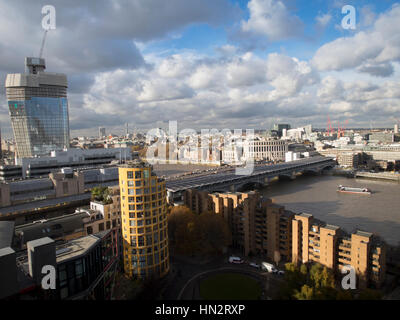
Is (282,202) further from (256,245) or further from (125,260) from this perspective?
(125,260)

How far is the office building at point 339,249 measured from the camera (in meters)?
7.94

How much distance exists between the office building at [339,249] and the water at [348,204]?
445 cm

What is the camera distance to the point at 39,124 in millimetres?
35094

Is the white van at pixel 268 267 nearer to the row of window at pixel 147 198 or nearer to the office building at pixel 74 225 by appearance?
the row of window at pixel 147 198

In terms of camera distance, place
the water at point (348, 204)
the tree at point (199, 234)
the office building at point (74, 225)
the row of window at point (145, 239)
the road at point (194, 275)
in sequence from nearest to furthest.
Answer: the road at point (194, 275), the row of window at point (145, 239), the office building at point (74, 225), the tree at point (199, 234), the water at point (348, 204)

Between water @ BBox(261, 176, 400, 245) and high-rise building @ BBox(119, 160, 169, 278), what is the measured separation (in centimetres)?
935

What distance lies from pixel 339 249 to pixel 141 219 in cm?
619

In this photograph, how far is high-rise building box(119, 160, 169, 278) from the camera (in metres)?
8.56

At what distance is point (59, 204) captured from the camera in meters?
15.5

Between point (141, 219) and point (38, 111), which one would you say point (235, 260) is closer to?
point (141, 219)

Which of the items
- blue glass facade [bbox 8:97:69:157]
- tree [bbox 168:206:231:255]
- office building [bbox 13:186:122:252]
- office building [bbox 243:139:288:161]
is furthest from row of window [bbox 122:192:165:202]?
office building [bbox 243:139:288:161]

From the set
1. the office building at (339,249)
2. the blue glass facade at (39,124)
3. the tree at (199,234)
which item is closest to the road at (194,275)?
the tree at (199,234)

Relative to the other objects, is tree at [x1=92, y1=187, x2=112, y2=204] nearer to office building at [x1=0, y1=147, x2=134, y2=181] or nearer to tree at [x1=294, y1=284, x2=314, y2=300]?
tree at [x1=294, y1=284, x2=314, y2=300]

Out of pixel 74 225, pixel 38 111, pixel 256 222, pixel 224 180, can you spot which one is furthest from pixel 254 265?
pixel 38 111
